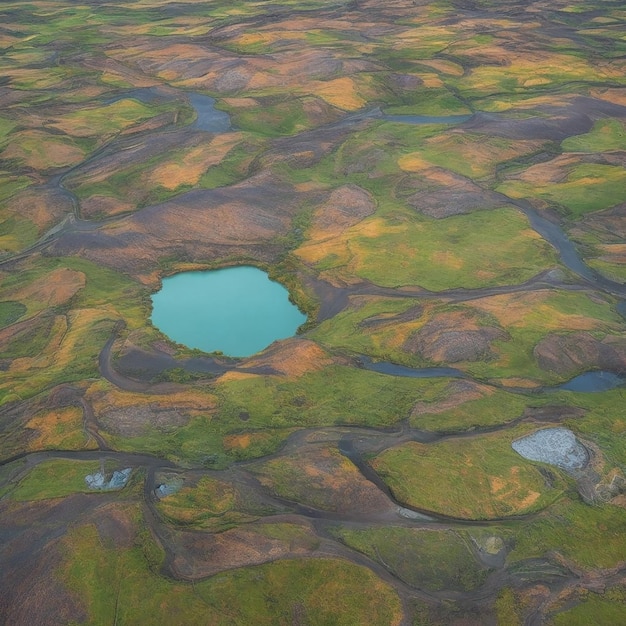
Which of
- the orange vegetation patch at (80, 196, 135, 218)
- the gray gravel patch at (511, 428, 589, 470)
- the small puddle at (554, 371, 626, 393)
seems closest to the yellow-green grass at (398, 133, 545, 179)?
the orange vegetation patch at (80, 196, 135, 218)

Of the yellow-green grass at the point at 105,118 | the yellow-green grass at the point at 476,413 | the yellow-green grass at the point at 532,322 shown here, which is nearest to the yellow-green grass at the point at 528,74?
the yellow-green grass at the point at 105,118

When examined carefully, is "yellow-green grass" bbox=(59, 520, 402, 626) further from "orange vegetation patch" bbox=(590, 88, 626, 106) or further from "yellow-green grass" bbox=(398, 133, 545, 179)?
"orange vegetation patch" bbox=(590, 88, 626, 106)

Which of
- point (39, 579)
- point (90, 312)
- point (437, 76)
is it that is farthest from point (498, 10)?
point (39, 579)

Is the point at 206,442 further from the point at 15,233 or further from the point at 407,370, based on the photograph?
the point at 15,233

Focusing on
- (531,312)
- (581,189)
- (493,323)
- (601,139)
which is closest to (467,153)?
(581,189)

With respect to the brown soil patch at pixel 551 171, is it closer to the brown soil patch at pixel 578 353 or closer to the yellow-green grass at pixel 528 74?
the yellow-green grass at pixel 528 74

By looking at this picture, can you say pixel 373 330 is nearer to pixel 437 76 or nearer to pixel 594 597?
pixel 594 597
